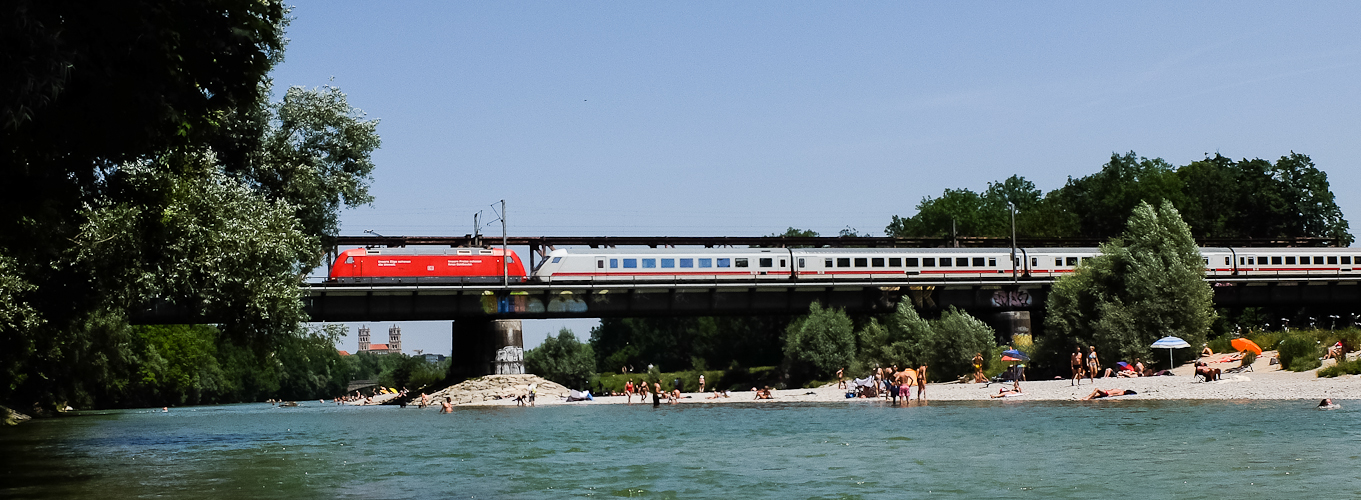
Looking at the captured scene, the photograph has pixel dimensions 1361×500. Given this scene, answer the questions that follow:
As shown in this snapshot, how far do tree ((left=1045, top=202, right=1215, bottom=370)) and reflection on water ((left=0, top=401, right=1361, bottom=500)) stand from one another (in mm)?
13183

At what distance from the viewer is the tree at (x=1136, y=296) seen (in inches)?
1893

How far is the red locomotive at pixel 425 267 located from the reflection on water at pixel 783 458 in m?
23.4

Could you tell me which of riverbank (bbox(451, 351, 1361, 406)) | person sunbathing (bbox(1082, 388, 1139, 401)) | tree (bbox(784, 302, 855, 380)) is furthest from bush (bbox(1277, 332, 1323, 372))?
tree (bbox(784, 302, 855, 380))

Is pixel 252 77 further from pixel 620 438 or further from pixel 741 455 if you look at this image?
pixel 620 438

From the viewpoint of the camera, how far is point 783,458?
21719 mm

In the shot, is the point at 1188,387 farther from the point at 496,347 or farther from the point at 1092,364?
the point at 496,347

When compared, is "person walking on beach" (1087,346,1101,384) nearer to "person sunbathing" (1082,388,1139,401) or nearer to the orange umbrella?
"person sunbathing" (1082,388,1139,401)


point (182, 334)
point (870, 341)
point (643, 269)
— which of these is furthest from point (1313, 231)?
point (182, 334)

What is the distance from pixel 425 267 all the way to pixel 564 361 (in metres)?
32.2

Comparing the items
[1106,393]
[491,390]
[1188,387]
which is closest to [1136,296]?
[1188,387]

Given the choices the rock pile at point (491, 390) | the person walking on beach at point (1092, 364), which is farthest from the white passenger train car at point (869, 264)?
the person walking on beach at point (1092, 364)

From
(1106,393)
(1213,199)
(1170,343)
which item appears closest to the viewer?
(1106,393)

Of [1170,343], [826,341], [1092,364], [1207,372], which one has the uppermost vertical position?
[826,341]

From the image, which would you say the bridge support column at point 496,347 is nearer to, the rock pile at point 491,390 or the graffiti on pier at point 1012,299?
the rock pile at point 491,390
